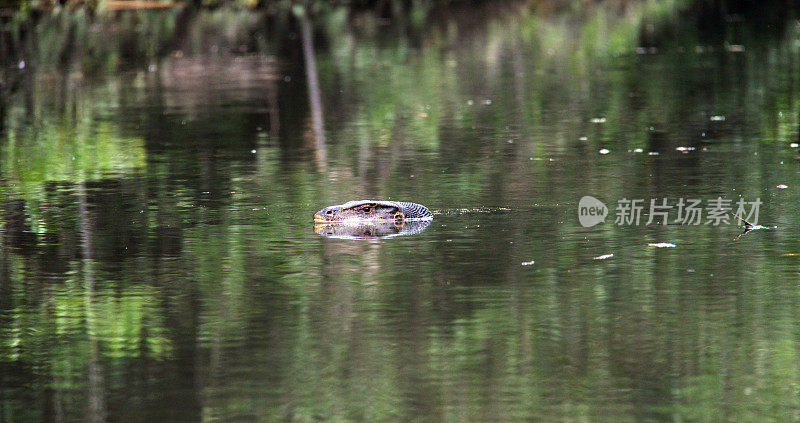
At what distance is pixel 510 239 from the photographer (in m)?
11.8

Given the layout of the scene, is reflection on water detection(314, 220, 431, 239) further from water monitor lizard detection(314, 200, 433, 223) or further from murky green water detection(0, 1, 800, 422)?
murky green water detection(0, 1, 800, 422)

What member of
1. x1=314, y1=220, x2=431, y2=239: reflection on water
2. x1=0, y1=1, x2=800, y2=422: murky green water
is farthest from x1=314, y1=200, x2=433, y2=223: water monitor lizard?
x1=0, y1=1, x2=800, y2=422: murky green water

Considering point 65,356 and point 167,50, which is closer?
point 65,356

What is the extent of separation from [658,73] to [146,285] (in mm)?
18657

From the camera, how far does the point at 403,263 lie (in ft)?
36.3

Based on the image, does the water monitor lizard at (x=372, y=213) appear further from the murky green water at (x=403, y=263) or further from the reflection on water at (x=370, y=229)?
the murky green water at (x=403, y=263)

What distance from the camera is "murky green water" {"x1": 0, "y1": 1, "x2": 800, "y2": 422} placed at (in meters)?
7.95

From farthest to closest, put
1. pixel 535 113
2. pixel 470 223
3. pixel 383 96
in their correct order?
pixel 383 96, pixel 535 113, pixel 470 223

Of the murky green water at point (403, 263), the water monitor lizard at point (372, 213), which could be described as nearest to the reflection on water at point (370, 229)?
the water monitor lizard at point (372, 213)

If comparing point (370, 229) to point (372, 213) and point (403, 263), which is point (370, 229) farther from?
point (403, 263)

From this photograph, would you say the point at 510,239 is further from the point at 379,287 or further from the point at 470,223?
the point at 379,287

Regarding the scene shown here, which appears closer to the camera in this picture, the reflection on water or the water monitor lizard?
the reflection on water

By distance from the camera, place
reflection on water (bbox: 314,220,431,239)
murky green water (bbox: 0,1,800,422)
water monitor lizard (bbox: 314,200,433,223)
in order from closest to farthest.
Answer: murky green water (bbox: 0,1,800,422) < reflection on water (bbox: 314,220,431,239) < water monitor lizard (bbox: 314,200,433,223)

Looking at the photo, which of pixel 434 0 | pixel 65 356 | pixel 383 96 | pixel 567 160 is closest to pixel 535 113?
pixel 383 96
